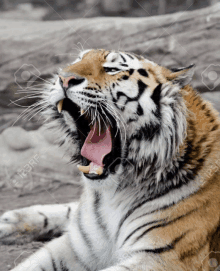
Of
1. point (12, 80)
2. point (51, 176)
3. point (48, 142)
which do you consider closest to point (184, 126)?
point (51, 176)

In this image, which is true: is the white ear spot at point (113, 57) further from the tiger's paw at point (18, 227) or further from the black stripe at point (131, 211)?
the tiger's paw at point (18, 227)

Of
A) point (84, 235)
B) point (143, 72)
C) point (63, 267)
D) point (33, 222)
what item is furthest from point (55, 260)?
point (143, 72)

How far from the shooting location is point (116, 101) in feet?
5.04

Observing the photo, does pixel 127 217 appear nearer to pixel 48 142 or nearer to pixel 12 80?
pixel 48 142

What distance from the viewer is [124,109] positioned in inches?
60.9

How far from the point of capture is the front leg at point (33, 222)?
→ 2127 millimetres

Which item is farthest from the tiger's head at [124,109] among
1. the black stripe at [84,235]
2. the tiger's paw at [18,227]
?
the tiger's paw at [18,227]

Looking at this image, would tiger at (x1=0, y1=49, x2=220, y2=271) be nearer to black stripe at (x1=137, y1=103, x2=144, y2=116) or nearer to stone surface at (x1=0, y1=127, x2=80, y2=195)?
black stripe at (x1=137, y1=103, x2=144, y2=116)

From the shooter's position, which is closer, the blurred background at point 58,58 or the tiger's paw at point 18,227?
the tiger's paw at point 18,227

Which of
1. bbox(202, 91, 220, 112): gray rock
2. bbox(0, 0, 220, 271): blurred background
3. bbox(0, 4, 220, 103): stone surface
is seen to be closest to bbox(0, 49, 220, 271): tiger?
bbox(0, 0, 220, 271): blurred background

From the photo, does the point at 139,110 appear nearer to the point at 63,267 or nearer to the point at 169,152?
the point at 169,152

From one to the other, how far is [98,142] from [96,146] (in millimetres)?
25

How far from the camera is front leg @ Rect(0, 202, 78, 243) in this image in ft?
6.98

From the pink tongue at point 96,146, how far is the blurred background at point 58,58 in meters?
1.53
